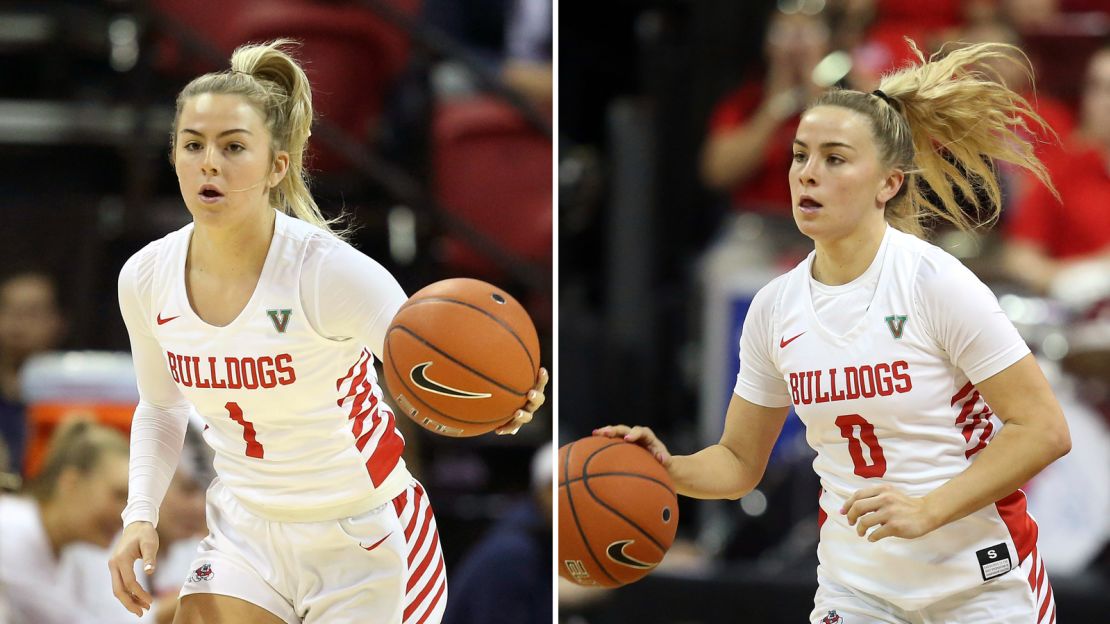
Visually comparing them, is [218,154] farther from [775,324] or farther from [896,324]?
[896,324]

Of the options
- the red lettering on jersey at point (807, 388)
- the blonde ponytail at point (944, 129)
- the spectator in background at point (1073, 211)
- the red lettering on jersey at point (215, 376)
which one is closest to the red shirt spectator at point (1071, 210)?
the spectator in background at point (1073, 211)

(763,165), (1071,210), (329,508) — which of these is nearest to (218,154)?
(329,508)

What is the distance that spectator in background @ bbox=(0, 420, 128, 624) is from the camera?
16.3ft

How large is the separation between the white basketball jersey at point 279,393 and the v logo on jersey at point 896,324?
1264 mm

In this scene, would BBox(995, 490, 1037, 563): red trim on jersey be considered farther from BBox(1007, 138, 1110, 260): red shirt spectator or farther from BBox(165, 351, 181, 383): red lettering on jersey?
BBox(1007, 138, 1110, 260): red shirt spectator

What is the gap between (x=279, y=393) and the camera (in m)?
3.45

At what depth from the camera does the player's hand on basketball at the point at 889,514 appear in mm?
3113

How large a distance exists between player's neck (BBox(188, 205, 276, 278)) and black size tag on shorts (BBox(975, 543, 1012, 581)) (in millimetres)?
1826

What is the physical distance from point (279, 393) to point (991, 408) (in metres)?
1.66

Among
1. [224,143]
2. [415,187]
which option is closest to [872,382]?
[224,143]

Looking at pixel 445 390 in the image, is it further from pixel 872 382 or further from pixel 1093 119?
pixel 1093 119

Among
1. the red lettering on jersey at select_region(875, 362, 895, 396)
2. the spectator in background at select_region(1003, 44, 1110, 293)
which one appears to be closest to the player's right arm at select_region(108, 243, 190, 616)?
the red lettering on jersey at select_region(875, 362, 895, 396)

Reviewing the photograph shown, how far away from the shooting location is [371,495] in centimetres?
359

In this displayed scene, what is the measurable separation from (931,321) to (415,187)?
4.24 meters
